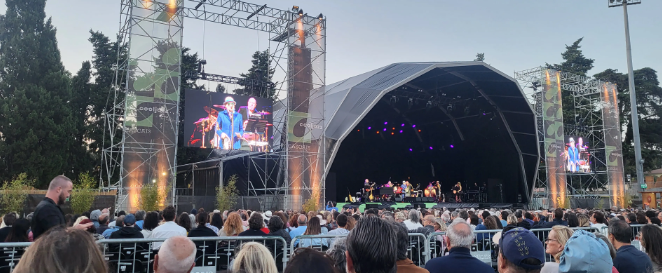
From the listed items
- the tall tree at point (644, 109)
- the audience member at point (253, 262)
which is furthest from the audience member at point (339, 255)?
the tall tree at point (644, 109)

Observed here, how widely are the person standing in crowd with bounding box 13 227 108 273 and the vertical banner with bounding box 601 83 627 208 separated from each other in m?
33.0

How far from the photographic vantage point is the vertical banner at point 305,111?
19.3m

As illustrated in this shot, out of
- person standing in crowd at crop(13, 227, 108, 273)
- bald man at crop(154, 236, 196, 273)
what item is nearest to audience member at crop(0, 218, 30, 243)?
bald man at crop(154, 236, 196, 273)

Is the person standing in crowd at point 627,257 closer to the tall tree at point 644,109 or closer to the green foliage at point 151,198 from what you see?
the green foliage at point 151,198

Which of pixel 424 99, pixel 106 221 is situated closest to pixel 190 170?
pixel 424 99

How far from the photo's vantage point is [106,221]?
685cm

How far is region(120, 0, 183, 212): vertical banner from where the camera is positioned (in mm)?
16250

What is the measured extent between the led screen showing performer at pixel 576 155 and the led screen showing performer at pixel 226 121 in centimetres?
1971

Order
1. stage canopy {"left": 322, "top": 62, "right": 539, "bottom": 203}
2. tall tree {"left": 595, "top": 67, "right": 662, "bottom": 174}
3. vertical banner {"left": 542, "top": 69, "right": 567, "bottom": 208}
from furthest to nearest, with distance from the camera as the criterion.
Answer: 1. tall tree {"left": 595, "top": 67, "right": 662, "bottom": 174}
2. vertical banner {"left": 542, "top": 69, "right": 567, "bottom": 208}
3. stage canopy {"left": 322, "top": 62, "right": 539, "bottom": 203}

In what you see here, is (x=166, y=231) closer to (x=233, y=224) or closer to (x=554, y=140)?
(x=233, y=224)

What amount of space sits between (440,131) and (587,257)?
28.5 meters

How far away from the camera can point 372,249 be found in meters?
2.48

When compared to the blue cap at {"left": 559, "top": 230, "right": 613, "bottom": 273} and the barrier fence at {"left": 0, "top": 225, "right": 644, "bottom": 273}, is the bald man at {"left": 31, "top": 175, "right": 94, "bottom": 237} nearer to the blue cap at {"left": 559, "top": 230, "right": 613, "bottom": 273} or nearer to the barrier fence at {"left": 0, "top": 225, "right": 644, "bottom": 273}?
the barrier fence at {"left": 0, "top": 225, "right": 644, "bottom": 273}

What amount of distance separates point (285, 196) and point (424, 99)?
431 inches
